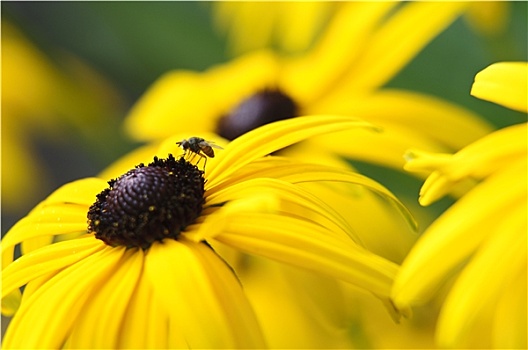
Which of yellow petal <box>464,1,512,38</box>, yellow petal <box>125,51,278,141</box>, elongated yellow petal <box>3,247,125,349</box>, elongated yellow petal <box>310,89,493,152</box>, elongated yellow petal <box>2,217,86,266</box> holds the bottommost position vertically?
elongated yellow petal <box>310,89,493,152</box>

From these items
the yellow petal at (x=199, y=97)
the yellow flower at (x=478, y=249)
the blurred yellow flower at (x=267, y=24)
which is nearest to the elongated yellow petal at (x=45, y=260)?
the yellow flower at (x=478, y=249)

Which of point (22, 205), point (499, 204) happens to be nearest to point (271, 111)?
point (499, 204)

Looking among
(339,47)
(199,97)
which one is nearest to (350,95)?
(339,47)

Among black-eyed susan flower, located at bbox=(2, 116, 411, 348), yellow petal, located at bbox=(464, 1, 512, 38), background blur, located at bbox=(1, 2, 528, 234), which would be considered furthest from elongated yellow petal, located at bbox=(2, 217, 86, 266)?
background blur, located at bbox=(1, 2, 528, 234)

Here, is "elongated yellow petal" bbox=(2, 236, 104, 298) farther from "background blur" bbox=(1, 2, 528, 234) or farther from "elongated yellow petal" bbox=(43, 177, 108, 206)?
"background blur" bbox=(1, 2, 528, 234)

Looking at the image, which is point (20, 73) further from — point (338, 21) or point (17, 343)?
point (17, 343)

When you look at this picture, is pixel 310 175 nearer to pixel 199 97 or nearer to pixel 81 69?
pixel 199 97

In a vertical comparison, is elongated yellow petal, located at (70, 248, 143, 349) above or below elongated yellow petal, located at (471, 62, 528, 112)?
below

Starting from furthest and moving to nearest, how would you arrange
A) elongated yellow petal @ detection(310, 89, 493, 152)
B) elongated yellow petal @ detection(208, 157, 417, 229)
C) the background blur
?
the background blur → elongated yellow petal @ detection(310, 89, 493, 152) → elongated yellow petal @ detection(208, 157, 417, 229)
